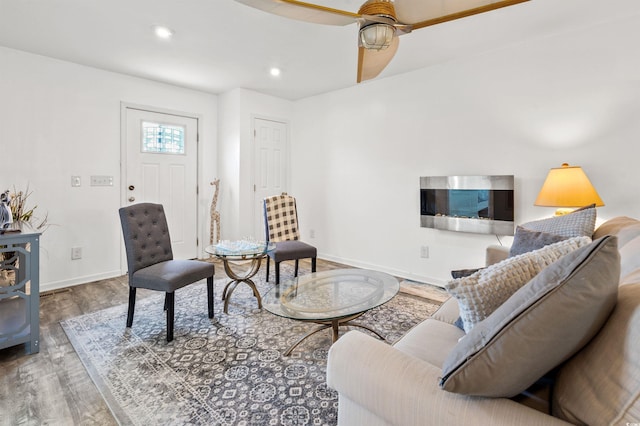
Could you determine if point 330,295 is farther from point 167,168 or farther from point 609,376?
point 167,168

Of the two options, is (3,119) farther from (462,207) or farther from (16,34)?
(462,207)

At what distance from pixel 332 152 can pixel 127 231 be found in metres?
2.92

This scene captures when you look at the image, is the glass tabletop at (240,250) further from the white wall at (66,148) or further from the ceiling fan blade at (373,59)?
the white wall at (66,148)

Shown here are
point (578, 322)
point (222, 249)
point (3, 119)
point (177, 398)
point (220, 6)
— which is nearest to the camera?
point (578, 322)

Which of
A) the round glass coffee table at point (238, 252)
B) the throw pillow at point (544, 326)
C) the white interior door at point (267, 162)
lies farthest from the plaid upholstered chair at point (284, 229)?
the throw pillow at point (544, 326)

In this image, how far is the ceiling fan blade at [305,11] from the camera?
1515mm

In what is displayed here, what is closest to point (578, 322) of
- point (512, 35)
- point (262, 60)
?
point (512, 35)

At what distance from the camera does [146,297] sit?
3.17m

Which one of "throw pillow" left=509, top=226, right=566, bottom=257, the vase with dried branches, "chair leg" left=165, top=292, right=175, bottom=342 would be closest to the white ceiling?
the vase with dried branches

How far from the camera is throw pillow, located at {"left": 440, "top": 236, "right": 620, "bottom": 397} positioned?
2.39 ft

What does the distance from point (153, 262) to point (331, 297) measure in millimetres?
1527

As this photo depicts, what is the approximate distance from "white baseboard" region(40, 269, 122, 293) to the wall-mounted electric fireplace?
12.3ft

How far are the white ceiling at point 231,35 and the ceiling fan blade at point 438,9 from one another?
0.65 m

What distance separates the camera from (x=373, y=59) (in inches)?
88.0
